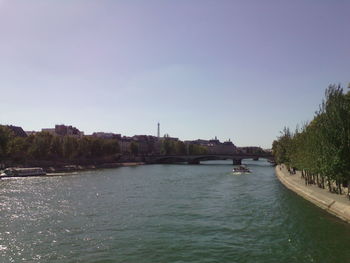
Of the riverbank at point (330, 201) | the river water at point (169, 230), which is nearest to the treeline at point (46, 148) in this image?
the river water at point (169, 230)

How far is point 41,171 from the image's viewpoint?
91.9m

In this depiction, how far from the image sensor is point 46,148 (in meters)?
113

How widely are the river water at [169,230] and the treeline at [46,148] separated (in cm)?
5589

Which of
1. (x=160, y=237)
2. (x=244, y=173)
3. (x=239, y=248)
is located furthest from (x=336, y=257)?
(x=244, y=173)

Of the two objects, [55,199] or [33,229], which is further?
[55,199]

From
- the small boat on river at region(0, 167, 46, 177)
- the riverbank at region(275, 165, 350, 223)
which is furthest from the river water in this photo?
the small boat on river at region(0, 167, 46, 177)

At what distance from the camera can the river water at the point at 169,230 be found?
22.7 metres

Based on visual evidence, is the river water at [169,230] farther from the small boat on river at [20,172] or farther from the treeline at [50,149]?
the treeline at [50,149]

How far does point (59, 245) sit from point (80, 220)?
8.61m

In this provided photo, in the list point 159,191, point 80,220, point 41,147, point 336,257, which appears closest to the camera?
point 336,257

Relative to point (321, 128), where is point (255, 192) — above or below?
below

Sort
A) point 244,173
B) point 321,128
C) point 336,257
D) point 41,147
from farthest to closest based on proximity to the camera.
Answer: point 41,147, point 244,173, point 321,128, point 336,257

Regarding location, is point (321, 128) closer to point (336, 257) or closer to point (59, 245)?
point (336, 257)

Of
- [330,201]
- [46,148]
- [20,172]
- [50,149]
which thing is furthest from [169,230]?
[50,149]
